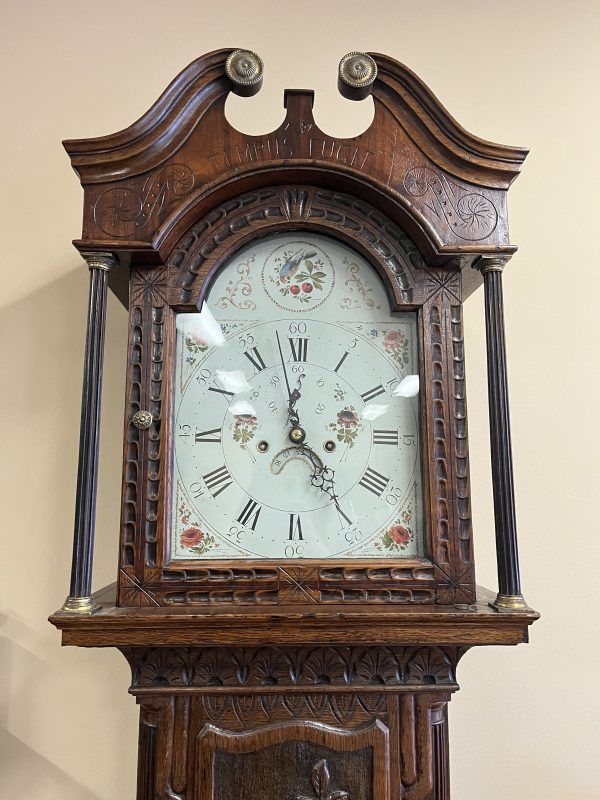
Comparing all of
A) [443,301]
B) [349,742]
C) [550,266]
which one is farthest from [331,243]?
[349,742]

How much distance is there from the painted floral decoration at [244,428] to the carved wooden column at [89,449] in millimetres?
191

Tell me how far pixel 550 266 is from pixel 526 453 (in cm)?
38

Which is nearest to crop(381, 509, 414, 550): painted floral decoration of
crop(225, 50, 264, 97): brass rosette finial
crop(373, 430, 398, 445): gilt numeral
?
crop(373, 430, 398, 445): gilt numeral

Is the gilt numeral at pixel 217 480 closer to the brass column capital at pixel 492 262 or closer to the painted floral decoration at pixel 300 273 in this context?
the painted floral decoration at pixel 300 273

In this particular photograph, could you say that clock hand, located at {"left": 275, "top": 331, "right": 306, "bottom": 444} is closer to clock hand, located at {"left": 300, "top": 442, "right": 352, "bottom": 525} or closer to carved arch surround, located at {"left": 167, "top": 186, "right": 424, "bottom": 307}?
clock hand, located at {"left": 300, "top": 442, "right": 352, "bottom": 525}

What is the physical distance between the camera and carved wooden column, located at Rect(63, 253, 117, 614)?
2.83 ft

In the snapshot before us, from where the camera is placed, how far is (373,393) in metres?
0.97

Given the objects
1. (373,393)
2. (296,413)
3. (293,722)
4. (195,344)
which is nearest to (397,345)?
(373,393)

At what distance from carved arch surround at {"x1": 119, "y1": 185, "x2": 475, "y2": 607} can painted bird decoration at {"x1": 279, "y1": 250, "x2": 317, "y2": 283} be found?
1.6 inches

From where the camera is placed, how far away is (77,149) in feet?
3.05

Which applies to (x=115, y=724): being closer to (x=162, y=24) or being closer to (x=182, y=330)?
(x=182, y=330)

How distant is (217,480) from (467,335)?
25.1 inches

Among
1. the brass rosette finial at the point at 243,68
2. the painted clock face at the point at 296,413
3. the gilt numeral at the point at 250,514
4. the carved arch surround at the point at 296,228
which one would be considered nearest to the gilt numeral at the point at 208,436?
the painted clock face at the point at 296,413

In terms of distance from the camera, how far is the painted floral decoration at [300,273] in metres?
0.99
